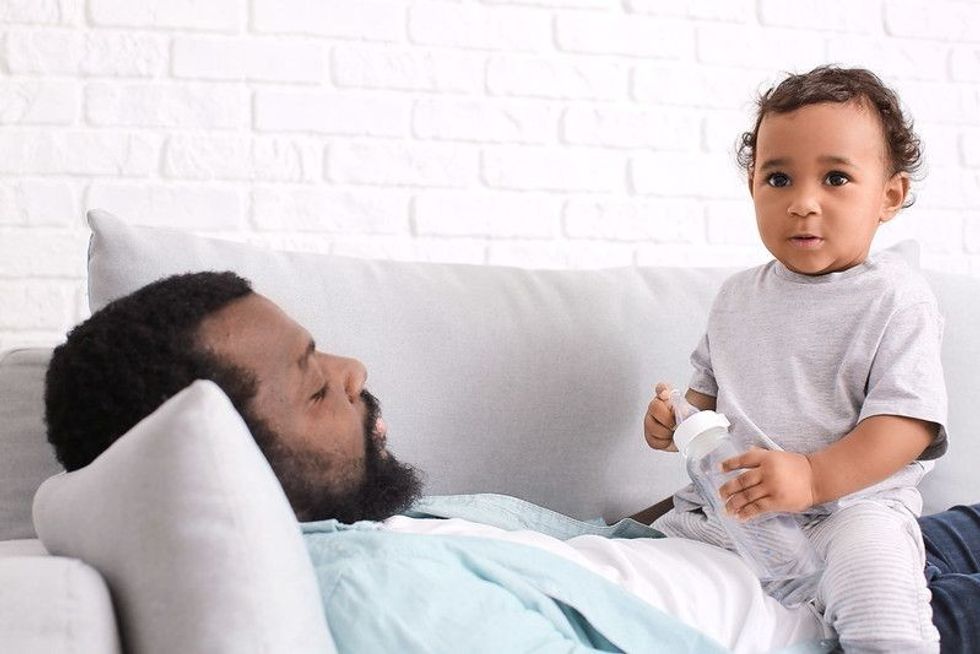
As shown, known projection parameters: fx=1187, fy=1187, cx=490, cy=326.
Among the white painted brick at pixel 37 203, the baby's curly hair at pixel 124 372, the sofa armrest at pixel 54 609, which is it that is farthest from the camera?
the white painted brick at pixel 37 203

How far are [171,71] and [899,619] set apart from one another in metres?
1.61

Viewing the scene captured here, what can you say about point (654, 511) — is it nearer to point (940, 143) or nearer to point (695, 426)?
point (695, 426)

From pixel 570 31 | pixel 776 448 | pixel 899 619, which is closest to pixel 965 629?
pixel 899 619

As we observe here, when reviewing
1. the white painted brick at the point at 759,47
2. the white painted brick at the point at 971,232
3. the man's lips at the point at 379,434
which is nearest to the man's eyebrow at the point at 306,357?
the man's lips at the point at 379,434

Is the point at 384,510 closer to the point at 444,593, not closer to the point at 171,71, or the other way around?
the point at 444,593

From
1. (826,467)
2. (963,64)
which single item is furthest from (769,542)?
(963,64)

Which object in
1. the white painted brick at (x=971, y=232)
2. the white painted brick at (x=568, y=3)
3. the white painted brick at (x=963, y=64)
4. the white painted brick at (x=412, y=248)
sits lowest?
the white painted brick at (x=412, y=248)

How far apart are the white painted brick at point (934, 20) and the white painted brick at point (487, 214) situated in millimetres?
889

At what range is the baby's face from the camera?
1.46m

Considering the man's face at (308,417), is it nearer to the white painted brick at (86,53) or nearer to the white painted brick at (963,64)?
the white painted brick at (86,53)

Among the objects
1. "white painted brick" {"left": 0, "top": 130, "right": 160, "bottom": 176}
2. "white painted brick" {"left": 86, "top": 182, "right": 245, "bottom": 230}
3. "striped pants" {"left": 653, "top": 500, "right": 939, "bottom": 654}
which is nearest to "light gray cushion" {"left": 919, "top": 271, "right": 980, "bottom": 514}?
"striped pants" {"left": 653, "top": 500, "right": 939, "bottom": 654}

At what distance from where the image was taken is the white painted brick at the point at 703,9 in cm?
245

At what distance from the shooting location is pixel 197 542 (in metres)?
0.79

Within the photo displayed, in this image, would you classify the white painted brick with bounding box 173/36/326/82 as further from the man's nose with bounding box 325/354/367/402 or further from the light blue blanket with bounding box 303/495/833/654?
the light blue blanket with bounding box 303/495/833/654
